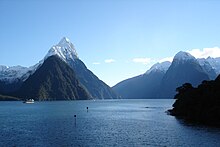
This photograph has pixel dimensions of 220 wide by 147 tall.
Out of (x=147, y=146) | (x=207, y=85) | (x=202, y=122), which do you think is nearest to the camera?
(x=147, y=146)

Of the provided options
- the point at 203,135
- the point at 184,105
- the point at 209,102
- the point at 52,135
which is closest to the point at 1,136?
the point at 52,135

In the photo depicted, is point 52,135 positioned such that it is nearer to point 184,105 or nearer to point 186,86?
point 184,105

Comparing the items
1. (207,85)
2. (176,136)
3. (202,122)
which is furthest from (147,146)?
(207,85)

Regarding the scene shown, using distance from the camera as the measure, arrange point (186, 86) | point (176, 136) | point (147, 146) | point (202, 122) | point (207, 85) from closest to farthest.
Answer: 1. point (147, 146)
2. point (176, 136)
3. point (202, 122)
4. point (207, 85)
5. point (186, 86)

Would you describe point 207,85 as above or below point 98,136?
above

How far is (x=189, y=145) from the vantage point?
213 feet

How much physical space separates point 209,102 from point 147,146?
53.9 m

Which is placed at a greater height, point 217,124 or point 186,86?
point 186,86

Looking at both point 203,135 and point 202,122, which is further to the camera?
point 202,122

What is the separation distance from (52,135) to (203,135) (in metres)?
36.6

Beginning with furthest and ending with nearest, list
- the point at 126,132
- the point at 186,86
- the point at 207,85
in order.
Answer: the point at 186,86, the point at 207,85, the point at 126,132

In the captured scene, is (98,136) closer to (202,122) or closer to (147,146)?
(147,146)

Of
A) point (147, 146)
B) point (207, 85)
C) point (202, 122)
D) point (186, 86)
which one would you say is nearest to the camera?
point (147, 146)

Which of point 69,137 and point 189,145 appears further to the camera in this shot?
point 69,137
